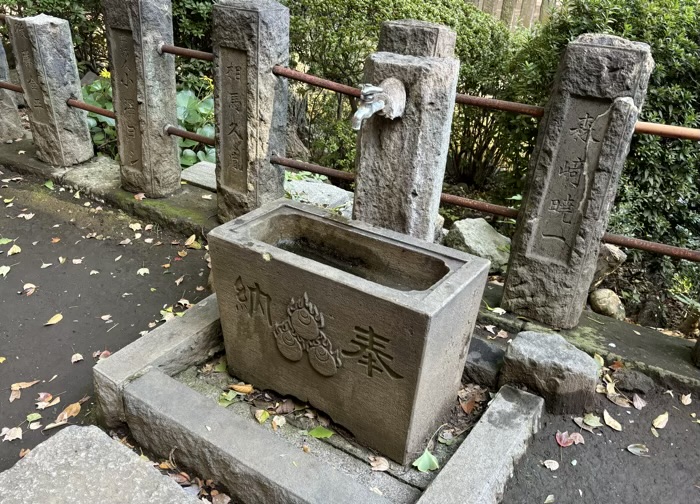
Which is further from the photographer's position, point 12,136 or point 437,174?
point 12,136

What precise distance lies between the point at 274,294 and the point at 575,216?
1.60 metres

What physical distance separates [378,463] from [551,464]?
81 centimetres

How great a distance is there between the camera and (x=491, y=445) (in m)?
2.30

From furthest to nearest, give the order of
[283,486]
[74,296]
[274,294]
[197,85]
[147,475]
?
1. [197,85]
2. [74,296]
3. [274,294]
4. [283,486]
5. [147,475]

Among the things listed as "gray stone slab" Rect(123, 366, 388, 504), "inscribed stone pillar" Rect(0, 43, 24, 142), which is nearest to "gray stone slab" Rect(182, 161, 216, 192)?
"inscribed stone pillar" Rect(0, 43, 24, 142)

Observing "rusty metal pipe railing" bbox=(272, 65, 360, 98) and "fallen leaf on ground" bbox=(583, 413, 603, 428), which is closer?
"fallen leaf on ground" bbox=(583, 413, 603, 428)

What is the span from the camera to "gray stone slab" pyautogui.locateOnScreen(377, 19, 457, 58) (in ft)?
9.32

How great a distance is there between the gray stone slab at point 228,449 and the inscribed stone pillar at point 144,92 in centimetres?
239

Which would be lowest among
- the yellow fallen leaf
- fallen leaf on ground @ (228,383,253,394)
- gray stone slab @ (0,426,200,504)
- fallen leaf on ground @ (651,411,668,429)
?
the yellow fallen leaf

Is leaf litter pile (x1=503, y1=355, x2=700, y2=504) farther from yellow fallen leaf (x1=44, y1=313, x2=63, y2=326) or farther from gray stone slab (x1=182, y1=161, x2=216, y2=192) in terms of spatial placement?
gray stone slab (x1=182, y1=161, x2=216, y2=192)

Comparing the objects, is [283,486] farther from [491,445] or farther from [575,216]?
[575,216]

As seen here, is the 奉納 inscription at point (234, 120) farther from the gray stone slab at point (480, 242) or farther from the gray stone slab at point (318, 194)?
the gray stone slab at point (480, 242)

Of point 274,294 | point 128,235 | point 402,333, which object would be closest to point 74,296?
point 128,235

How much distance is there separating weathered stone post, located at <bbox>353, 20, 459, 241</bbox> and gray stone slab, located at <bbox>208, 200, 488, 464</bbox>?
0.19 meters
